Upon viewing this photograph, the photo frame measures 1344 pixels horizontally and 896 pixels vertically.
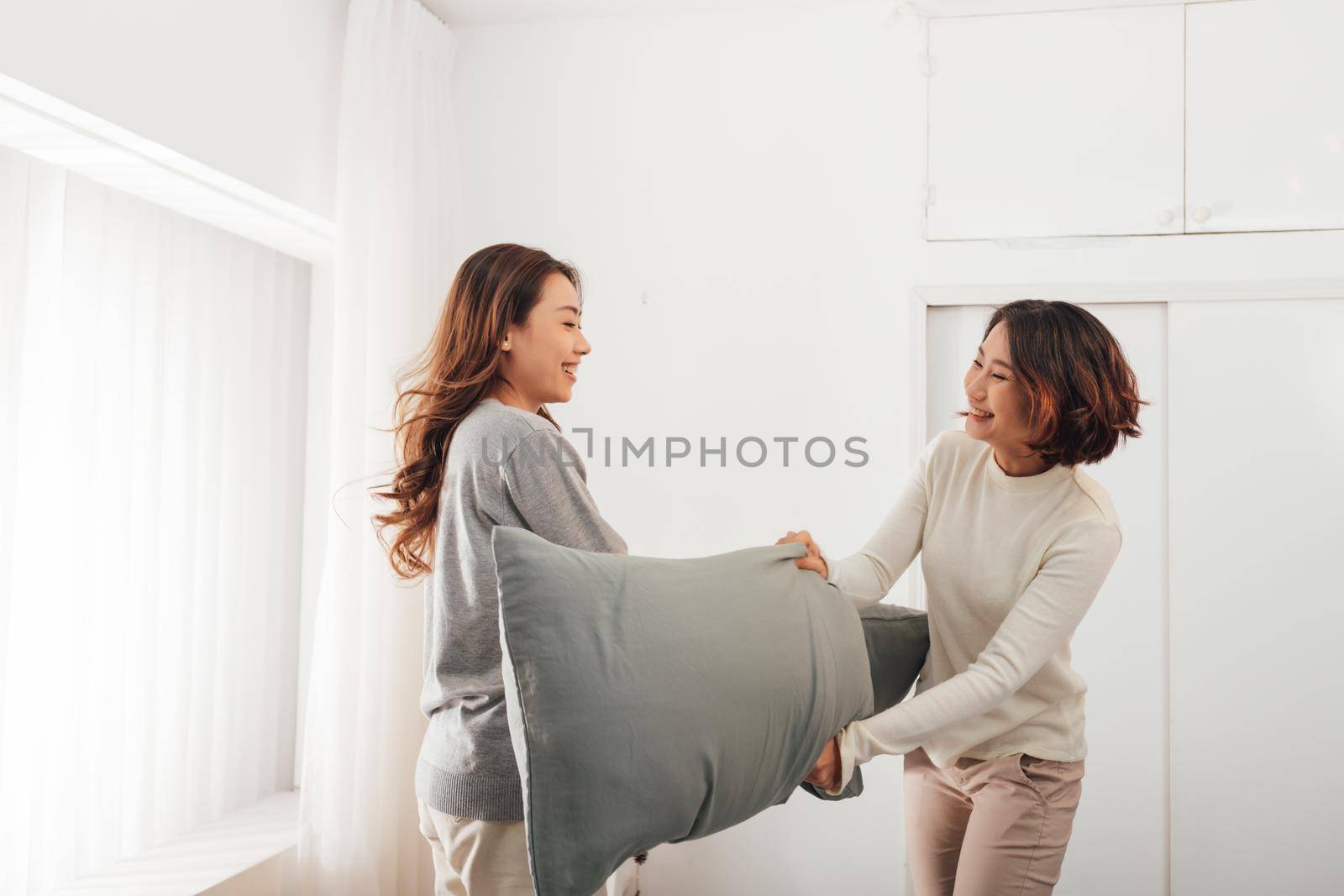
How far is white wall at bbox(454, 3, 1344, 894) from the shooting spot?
261 cm

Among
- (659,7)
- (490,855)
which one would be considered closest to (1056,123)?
(659,7)

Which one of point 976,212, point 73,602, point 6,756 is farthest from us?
point 976,212

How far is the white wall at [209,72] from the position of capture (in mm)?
1522

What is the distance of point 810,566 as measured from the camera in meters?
1.29

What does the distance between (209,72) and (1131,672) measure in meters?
2.70

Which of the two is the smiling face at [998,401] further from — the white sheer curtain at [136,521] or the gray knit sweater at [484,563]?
the white sheer curtain at [136,521]

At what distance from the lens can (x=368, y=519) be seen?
7.50 feet

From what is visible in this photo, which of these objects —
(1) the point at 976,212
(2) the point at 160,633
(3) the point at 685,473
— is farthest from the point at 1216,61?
(2) the point at 160,633

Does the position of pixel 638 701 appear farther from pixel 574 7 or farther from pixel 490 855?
pixel 574 7

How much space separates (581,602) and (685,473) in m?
1.74

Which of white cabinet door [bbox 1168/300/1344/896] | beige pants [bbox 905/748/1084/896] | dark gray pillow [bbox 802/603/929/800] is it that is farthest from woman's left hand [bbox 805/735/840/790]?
white cabinet door [bbox 1168/300/1344/896]

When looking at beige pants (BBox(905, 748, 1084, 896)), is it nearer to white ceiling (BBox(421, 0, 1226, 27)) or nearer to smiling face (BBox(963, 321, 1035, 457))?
smiling face (BBox(963, 321, 1035, 457))

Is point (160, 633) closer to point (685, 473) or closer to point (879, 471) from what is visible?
point (685, 473)

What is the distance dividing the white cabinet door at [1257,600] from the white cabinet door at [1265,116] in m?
0.26
